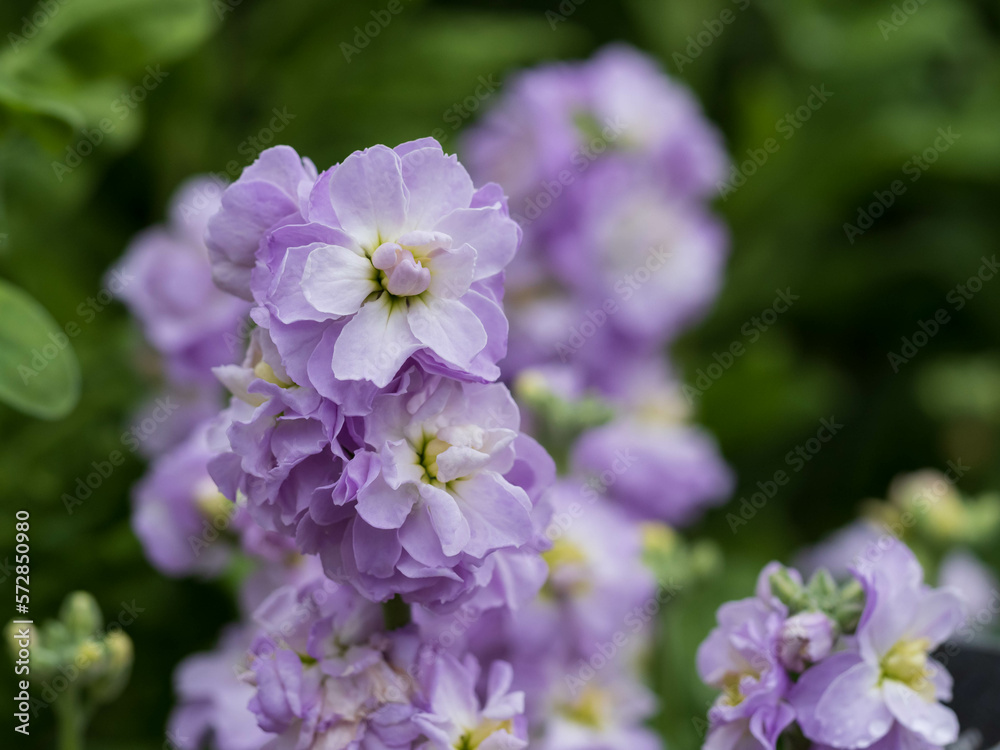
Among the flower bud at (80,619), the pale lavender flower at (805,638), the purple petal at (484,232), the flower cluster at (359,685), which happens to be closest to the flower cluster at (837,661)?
the pale lavender flower at (805,638)

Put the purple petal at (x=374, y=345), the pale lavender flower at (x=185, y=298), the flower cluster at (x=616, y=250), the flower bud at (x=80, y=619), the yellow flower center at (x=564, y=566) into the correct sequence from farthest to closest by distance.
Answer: the flower cluster at (x=616, y=250) → the pale lavender flower at (x=185, y=298) → the yellow flower center at (x=564, y=566) → the flower bud at (x=80, y=619) → the purple petal at (x=374, y=345)

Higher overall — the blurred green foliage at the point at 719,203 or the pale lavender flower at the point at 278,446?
the pale lavender flower at the point at 278,446

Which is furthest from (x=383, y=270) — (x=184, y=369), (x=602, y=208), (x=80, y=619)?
A: (x=602, y=208)

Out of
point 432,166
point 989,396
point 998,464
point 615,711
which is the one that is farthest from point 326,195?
point 998,464

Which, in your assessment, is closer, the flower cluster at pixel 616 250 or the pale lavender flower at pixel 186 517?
the pale lavender flower at pixel 186 517

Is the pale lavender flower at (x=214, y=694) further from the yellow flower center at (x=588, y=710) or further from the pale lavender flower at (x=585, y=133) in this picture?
the pale lavender flower at (x=585, y=133)

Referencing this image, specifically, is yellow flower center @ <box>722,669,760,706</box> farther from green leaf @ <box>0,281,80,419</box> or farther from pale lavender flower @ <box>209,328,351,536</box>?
green leaf @ <box>0,281,80,419</box>

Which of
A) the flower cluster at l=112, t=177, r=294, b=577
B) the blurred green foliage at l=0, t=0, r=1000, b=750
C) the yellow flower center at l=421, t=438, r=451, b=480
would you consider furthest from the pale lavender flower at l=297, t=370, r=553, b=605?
the blurred green foliage at l=0, t=0, r=1000, b=750
